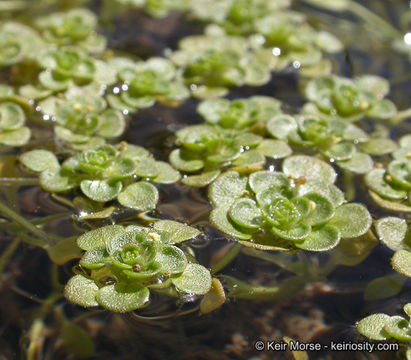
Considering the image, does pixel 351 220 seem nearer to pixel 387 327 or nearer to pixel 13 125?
pixel 387 327

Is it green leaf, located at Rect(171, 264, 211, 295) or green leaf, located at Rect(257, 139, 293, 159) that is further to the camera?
green leaf, located at Rect(257, 139, 293, 159)

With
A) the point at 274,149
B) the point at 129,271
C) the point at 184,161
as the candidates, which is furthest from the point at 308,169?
the point at 129,271

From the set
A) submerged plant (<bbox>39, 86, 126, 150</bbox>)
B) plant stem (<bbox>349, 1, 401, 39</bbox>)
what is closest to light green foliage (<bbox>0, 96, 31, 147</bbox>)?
submerged plant (<bbox>39, 86, 126, 150</bbox>)

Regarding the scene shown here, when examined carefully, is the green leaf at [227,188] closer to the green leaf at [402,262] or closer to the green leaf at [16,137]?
the green leaf at [402,262]

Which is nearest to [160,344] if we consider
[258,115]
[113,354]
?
[113,354]

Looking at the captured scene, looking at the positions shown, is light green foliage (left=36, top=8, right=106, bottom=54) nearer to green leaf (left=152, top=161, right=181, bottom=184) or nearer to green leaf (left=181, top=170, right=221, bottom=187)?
green leaf (left=152, top=161, right=181, bottom=184)

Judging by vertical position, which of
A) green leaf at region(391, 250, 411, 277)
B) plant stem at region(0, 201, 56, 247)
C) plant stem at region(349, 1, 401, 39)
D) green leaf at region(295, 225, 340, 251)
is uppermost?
plant stem at region(349, 1, 401, 39)

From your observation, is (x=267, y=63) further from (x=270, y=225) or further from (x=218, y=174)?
(x=270, y=225)
